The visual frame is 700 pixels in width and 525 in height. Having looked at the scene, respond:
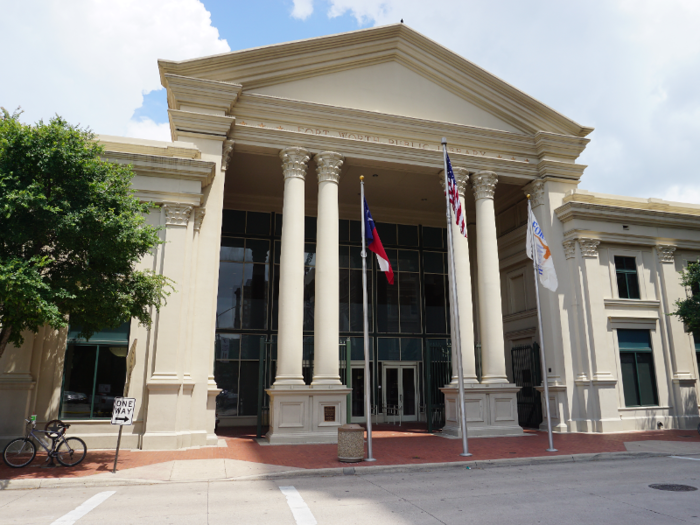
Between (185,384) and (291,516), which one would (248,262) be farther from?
(291,516)

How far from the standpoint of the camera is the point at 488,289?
2167 centimetres

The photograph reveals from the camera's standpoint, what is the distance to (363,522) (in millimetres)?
7867

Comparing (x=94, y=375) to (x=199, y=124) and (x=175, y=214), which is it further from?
(x=199, y=124)

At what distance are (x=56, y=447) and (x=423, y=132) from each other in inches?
687

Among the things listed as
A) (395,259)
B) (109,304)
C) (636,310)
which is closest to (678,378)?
(636,310)

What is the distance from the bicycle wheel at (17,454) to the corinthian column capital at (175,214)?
25.2 feet

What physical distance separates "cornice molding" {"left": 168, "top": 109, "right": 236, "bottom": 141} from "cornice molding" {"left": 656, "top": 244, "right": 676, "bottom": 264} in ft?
65.2

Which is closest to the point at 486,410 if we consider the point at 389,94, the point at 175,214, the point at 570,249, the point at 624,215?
the point at 570,249

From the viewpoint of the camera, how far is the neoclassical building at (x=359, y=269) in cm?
1688

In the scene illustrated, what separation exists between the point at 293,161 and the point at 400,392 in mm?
12970

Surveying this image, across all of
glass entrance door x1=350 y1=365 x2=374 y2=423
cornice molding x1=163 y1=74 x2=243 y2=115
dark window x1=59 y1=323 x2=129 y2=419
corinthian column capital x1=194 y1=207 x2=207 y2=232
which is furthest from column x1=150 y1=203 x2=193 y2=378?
glass entrance door x1=350 y1=365 x2=374 y2=423

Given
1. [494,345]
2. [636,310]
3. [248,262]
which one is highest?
[248,262]

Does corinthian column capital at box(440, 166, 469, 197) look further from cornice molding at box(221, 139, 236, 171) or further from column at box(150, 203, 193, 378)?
column at box(150, 203, 193, 378)

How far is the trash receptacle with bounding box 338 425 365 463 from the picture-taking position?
13.6 m
